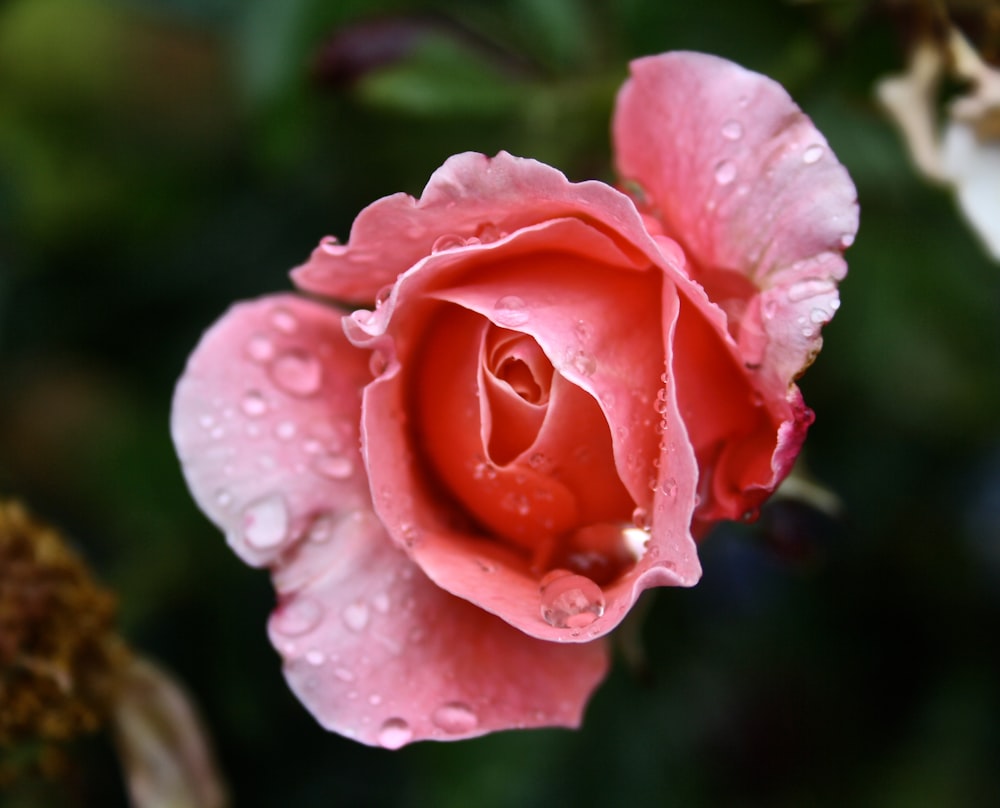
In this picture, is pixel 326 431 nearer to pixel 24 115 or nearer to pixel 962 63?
pixel 962 63

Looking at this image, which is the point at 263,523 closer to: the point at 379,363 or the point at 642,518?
the point at 379,363

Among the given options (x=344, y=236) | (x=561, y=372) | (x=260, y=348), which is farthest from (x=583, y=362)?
(x=344, y=236)

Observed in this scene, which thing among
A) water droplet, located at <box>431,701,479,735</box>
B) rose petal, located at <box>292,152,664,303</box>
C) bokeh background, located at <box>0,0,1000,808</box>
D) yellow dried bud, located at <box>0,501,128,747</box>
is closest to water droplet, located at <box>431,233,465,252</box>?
rose petal, located at <box>292,152,664,303</box>

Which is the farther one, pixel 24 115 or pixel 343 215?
pixel 24 115

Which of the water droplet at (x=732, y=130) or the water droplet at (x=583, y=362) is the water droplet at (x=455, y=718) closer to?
the water droplet at (x=583, y=362)

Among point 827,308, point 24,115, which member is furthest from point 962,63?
point 24,115

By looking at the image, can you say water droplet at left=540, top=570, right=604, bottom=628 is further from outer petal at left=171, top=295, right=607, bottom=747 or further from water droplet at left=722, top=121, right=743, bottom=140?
water droplet at left=722, top=121, right=743, bottom=140
